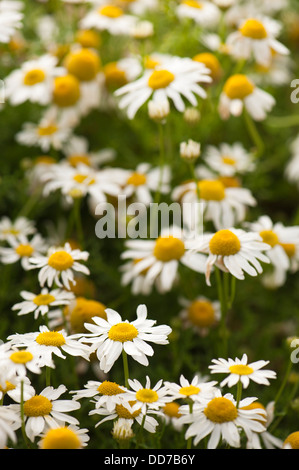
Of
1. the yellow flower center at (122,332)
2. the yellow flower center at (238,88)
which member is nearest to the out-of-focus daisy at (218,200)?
the yellow flower center at (238,88)

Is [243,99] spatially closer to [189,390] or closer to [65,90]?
[65,90]

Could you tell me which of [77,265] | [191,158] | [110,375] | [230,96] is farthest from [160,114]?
[110,375]

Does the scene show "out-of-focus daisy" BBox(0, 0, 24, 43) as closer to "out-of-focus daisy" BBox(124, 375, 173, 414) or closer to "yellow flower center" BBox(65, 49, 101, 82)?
"yellow flower center" BBox(65, 49, 101, 82)

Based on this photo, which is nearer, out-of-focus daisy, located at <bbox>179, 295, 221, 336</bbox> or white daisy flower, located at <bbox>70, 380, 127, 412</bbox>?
white daisy flower, located at <bbox>70, 380, 127, 412</bbox>

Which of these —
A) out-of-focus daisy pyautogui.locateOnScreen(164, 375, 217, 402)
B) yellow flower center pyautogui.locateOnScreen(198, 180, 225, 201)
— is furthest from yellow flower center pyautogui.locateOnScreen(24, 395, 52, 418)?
yellow flower center pyautogui.locateOnScreen(198, 180, 225, 201)

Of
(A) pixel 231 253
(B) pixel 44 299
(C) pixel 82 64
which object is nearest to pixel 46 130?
(C) pixel 82 64

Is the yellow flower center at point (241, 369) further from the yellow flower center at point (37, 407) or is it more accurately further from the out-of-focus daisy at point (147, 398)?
the yellow flower center at point (37, 407)

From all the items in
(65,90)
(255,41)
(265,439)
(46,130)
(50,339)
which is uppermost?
(255,41)
